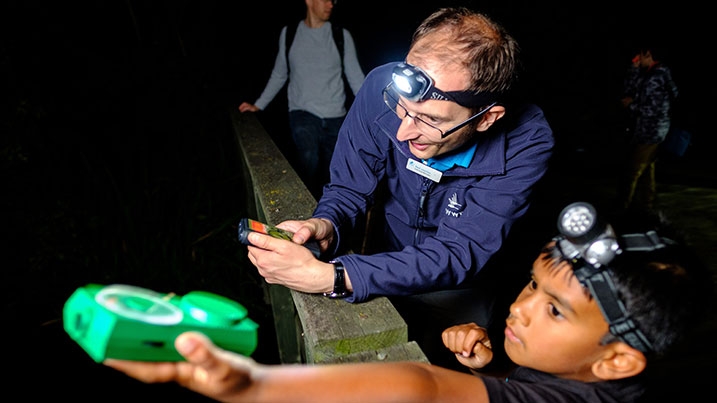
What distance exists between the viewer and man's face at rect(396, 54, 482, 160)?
1756 millimetres

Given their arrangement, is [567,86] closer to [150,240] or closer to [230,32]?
[230,32]

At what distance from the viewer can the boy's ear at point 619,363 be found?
1109 mm

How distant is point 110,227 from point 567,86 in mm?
9564

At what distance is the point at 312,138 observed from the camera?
5012mm

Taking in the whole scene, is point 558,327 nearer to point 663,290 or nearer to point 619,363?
point 619,363

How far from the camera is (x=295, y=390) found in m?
0.80

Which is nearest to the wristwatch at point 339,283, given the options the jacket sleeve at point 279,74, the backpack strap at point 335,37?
the backpack strap at point 335,37

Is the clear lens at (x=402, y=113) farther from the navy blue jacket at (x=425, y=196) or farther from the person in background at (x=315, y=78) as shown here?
the person in background at (x=315, y=78)

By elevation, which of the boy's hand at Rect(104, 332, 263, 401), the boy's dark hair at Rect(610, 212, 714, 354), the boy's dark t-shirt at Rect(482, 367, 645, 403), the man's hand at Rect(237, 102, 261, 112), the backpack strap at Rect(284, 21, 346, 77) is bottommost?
the boy's dark t-shirt at Rect(482, 367, 645, 403)

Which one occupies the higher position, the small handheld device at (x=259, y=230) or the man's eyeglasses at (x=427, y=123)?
the man's eyeglasses at (x=427, y=123)

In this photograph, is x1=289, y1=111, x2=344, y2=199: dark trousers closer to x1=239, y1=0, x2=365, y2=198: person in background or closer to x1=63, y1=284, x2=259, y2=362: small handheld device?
x1=239, y1=0, x2=365, y2=198: person in background

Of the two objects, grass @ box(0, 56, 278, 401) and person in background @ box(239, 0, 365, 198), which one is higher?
person in background @ box(239, 0, 365, 198)

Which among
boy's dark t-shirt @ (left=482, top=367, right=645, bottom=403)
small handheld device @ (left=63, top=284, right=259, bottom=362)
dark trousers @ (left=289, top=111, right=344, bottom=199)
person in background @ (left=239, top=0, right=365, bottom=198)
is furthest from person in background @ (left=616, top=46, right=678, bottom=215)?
small handheld device @ (left=63, top=284, right=259, bottom=362)

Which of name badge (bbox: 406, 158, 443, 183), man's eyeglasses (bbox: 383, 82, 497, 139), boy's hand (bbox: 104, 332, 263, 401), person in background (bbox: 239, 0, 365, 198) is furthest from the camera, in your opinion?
person in background (bbox: 239, 0, 365, 198)
